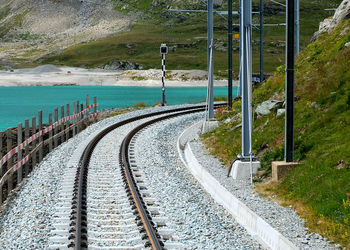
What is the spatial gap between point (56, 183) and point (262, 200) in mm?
6041

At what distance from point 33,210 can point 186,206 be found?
343cm

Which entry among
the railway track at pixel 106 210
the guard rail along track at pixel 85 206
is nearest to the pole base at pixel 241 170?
the railway track at pixel 106 210

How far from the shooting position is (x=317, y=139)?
1541cm

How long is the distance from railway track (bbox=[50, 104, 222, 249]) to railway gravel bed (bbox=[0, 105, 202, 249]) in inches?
9.8

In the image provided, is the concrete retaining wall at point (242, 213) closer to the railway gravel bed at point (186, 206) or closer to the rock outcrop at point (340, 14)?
the railway gravel bed at point (186, 206)

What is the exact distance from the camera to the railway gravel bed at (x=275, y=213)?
33.8 ft

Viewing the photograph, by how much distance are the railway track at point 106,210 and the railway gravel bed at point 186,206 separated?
0.36m

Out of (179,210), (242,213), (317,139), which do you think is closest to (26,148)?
(179,210)

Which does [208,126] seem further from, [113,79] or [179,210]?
[113,79]

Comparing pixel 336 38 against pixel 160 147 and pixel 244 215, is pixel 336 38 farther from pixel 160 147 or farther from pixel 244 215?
pixel 244 215

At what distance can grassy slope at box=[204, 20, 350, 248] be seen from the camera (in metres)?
11.6

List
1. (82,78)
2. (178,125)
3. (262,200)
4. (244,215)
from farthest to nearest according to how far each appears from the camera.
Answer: (82,78) < (178,125) < (262,200) < (244,215)

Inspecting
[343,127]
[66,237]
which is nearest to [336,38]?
[343,127]

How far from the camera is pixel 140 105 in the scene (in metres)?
53.2
